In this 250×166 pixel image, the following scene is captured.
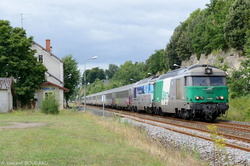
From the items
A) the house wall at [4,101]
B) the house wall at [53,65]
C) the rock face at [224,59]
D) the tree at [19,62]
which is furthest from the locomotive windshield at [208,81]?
the house wall at [53,65]

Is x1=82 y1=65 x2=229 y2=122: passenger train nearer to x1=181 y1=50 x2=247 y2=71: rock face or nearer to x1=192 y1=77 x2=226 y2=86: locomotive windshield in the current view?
x1=192 y1=77 x2=226 y2=86: locomotive windshield

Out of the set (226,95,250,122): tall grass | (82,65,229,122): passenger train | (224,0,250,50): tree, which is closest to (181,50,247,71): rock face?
(224,0,250,50): tree

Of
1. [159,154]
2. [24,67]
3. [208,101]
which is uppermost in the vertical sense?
[24,67]

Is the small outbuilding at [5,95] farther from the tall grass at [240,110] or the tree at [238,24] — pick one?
the tree at [238,24]

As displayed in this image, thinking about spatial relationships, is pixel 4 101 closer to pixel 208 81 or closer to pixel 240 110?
pixel 208 81

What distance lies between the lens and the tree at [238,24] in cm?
5406

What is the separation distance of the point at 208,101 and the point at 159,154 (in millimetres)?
11487

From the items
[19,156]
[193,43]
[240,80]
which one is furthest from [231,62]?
[19,156]

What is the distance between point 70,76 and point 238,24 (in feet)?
97.7

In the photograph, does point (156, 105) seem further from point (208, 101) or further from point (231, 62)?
point (231, 62)

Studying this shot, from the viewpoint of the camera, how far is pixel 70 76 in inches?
2603

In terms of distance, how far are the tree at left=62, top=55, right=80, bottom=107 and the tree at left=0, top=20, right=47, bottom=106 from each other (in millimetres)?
22565

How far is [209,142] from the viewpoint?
1378 centimetres

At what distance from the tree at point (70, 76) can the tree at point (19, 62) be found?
22565 mm
